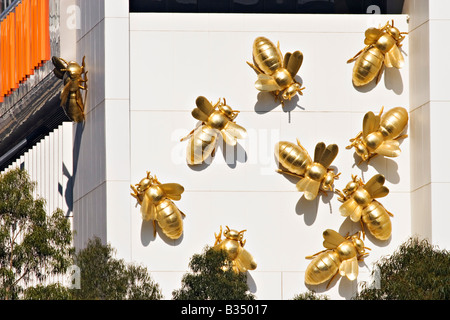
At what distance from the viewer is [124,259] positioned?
48.4 m

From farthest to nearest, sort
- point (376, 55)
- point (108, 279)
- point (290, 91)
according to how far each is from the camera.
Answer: point (376, 55), point (290, 91), point (108, 279)

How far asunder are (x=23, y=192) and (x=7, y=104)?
1766cm

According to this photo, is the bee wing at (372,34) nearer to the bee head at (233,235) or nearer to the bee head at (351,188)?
the bee head at (351,188)

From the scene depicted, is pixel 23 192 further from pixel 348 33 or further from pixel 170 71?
pixel 348 33

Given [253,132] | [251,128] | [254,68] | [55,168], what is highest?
[254,68]

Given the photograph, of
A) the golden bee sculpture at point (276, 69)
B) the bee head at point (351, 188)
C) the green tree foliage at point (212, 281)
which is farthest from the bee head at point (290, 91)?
the green tree foliage at point (212, 281)

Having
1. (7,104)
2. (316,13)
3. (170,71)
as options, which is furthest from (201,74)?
(7,104)

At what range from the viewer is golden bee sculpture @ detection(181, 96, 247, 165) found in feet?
161

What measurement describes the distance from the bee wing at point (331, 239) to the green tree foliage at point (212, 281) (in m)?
3.41

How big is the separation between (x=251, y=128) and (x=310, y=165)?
197cm

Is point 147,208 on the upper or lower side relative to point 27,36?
lower

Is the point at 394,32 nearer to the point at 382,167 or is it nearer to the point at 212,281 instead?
the point at 382,167

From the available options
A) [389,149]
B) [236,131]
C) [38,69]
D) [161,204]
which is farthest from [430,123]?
[38,69]

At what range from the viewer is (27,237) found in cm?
4394
